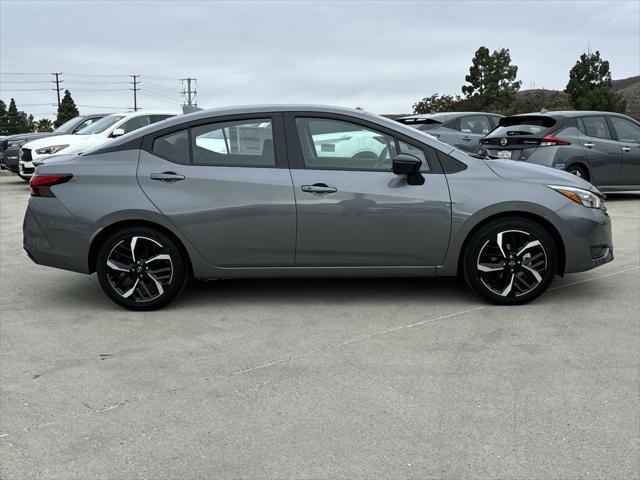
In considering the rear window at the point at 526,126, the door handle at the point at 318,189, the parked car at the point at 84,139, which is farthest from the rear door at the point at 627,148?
the parked car at the point at 84,139

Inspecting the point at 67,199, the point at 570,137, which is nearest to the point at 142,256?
the point at 67,199

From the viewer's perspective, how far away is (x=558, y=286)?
6.43 meters

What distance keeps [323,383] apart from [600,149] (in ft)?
32.2

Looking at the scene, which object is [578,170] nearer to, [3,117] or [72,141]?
[72,141]

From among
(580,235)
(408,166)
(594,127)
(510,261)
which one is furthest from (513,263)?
(594,127)

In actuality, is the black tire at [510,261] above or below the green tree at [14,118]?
below

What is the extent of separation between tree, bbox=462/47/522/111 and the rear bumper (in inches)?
2821

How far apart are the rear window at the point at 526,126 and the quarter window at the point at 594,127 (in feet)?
1.82

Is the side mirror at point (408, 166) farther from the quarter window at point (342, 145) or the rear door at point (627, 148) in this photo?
the rear door at point (627, 148)

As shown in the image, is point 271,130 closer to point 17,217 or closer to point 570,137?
point 17,217

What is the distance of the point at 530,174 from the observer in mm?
5844

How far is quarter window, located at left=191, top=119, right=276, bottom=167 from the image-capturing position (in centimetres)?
577

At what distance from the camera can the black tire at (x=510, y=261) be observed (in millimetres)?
5680

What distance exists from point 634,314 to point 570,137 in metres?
7.28
